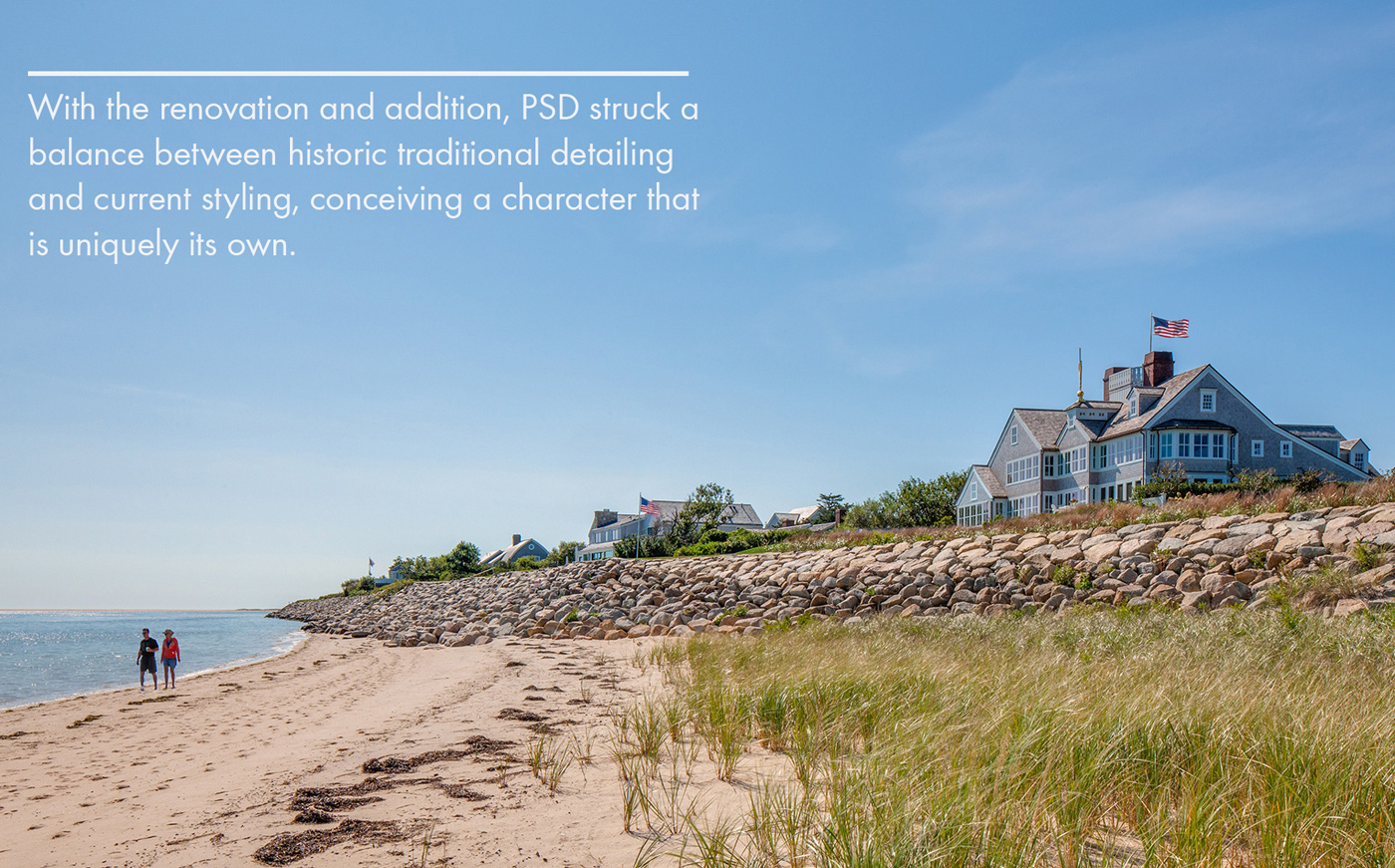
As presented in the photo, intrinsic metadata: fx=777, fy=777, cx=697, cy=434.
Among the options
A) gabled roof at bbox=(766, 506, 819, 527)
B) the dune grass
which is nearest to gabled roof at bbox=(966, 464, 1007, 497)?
gabled roof at bbox=(766, 506, 819, 527)

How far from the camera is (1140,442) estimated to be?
37531mm

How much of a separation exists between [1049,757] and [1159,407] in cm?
3987

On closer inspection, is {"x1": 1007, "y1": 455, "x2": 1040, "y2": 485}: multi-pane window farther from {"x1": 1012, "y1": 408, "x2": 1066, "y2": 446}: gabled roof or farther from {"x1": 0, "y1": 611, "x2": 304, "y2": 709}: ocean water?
{"x1": 0, "y1": 611, "x2": 304, "y2": 709}: ocean water

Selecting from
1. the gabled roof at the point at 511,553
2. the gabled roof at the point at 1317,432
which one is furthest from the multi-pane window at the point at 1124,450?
the gabled roof at the point at 511,553

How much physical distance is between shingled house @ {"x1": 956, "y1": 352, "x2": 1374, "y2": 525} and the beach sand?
33.1 m

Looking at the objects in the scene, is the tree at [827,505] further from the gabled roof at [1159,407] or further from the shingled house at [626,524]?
the gabled roof at [1159,407]

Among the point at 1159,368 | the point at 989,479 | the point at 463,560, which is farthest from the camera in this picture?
the point at 463,560

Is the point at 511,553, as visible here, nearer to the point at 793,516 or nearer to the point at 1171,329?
the point at 793,516

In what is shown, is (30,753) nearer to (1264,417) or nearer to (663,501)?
(1264,417)

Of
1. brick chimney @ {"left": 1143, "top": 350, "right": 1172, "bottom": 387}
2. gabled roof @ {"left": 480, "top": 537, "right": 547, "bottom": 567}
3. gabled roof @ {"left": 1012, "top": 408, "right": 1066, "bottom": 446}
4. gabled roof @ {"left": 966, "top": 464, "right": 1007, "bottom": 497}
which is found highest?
brick chimney @ {"left": 1143, "top": 350, "right": 1172, "bottom": 387}

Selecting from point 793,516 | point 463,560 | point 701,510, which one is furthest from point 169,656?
point 793,516

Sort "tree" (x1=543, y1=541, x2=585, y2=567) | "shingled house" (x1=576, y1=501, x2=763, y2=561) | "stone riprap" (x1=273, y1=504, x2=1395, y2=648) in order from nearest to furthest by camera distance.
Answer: "stone riprap" (x1=273, y1=504, x2=1395, y2=648) < "tree" (x1=543, y1=541, x2=585, y2=567) < "shingled house" (x1=576, y1=501, x2=763, y2=561)

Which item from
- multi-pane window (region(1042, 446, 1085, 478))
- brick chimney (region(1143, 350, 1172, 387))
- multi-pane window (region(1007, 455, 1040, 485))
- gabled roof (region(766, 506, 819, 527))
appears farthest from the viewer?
gabled roof (region(766, 506, 819, 527))

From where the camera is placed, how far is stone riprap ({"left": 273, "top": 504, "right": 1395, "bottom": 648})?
13336mm
